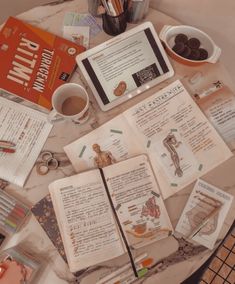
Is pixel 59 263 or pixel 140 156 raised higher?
pixel 140 156

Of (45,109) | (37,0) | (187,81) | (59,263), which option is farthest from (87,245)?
(37,0)

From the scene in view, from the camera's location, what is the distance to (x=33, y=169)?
0.73 meters

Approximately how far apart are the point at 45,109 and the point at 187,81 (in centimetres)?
36

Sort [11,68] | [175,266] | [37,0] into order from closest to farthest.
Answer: [175,266] → [11,68] → [37,0]

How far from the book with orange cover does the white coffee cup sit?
0.15 ft

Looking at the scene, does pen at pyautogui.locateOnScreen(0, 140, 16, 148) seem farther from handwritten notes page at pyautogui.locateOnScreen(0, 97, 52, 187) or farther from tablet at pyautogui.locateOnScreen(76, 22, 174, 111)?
tablet at pyautogui.locateOnScreen(76, 22, 174, 111)

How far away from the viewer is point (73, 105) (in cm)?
75

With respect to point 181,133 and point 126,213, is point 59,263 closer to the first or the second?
point 126,213

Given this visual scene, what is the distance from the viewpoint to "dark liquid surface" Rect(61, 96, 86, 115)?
2.44ft

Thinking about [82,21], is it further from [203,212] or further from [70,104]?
[203,212]

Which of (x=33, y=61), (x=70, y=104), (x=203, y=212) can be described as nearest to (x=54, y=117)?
(x=70, y=104)

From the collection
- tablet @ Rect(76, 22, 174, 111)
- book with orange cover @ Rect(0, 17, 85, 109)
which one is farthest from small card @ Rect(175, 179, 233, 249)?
book with orange cover @ Rect(0, 17, 85, 109)

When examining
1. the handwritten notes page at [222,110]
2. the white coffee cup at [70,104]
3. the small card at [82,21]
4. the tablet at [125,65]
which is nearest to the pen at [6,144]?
the white coffee cup at [70,104]

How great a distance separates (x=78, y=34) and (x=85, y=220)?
47cm
